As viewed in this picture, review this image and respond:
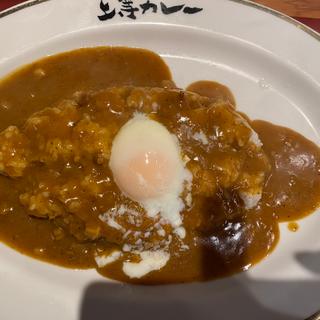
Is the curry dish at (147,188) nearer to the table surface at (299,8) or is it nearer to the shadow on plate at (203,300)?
the shadow on plate at (203,300)

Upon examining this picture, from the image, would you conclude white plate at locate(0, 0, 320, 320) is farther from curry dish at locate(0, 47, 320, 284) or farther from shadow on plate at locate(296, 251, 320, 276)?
curry dish at locate(0, 47, 320, 284)

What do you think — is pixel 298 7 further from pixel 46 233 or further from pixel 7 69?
pixel 46 233

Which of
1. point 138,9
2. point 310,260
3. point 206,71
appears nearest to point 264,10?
point 206,71

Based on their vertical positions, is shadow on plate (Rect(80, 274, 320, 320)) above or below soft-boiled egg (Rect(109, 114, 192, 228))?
below

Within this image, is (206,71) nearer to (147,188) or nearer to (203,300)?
(147,188)

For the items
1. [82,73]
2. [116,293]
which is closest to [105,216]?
[116,293]

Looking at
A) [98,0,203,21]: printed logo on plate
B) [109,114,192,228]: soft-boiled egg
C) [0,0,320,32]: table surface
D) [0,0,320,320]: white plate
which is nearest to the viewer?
[109,114,192,228]: soft-boiled egg

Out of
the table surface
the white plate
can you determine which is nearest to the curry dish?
the white plate

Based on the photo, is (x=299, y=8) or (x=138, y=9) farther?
(x=299, y=8)
